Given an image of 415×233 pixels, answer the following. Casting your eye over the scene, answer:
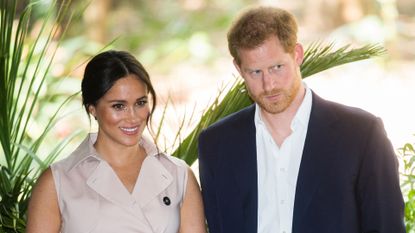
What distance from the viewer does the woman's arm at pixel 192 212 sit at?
3.07 m

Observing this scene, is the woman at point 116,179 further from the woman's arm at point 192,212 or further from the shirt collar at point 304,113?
the shirt collar at point 304,113

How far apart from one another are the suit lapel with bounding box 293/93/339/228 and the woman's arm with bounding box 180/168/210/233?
340 mm

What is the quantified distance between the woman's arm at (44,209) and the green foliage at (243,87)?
25.7 inches

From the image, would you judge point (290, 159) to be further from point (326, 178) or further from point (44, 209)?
point (44, 209)

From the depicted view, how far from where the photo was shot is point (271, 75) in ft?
9.43

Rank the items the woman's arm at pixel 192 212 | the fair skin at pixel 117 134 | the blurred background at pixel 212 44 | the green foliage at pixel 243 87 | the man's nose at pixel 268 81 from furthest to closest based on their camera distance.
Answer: the blurred background at pixel 212 44 → the green foliage at pixel 243 87 → the woman's arm at pixel 192 212 → the fair skin at pixel 117 134 → the man's nose at pixel 268 81

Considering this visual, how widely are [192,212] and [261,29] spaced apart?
631 millimetres

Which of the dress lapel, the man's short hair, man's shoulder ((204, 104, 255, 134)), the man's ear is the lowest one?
the dress lapel

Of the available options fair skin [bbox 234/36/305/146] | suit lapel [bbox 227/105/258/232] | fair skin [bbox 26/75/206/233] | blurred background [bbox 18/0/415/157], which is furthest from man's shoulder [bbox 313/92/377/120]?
blurred background [bbox 18/0/415/157]

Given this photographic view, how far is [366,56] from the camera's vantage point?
3.40m

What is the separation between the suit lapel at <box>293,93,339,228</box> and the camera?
2.92m

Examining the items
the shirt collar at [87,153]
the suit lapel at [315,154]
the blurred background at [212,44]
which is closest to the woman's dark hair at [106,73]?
the shirt collar at [87,153]

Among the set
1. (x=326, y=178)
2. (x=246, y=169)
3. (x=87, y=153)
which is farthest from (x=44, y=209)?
(x=326, y=178)

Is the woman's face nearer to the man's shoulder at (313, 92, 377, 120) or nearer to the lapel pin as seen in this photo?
the lapel pin
